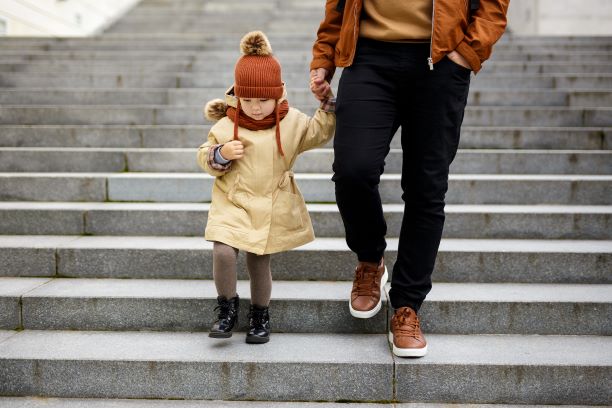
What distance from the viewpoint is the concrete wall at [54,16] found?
10734mm

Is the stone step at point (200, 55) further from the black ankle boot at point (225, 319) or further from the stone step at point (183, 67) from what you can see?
the black ankle boot at point (225, 319)

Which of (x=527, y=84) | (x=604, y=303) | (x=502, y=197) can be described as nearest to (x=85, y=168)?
(x=502, y=197)

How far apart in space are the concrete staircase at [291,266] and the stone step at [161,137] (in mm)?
13

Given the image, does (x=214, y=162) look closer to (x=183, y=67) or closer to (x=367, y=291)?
(x=367, y=291)

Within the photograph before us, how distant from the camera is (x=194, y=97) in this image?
545 centimetres

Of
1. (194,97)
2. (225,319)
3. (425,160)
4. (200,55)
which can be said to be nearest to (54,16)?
(200,55)

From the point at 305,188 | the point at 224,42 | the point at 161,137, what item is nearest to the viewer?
the point at 305,188

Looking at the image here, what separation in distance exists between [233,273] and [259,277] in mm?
144

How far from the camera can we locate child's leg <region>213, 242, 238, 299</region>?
2.55 metres

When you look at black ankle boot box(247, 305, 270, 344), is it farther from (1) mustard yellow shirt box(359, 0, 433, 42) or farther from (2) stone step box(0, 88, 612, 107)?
(2) stone step box(0, 88, 612, 107)

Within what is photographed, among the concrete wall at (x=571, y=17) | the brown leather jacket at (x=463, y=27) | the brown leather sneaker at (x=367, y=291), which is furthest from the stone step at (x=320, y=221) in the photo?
the concrete wall at (x=571, y=17)

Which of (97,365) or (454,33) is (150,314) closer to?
(97,365)

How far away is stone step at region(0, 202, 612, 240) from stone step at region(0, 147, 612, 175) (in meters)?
0.58

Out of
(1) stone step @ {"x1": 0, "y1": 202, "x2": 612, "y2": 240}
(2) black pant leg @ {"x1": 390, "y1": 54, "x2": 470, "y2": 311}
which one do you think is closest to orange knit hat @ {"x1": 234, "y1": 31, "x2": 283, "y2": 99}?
(2) black pant leg @ {"x1": 390, "y1": 54, "x2": 470, "y2": 311}
